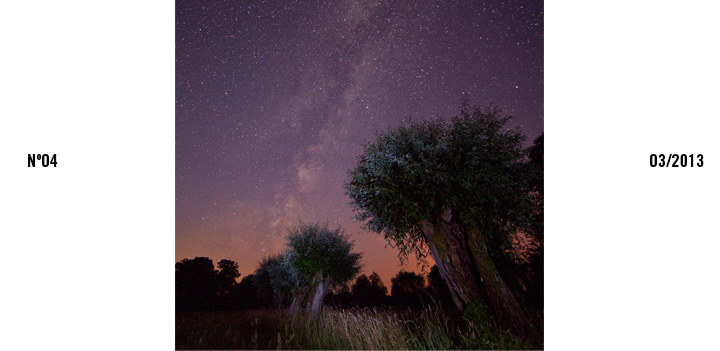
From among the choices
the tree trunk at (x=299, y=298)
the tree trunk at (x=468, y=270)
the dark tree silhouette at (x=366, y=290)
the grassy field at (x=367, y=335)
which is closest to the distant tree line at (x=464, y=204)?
the tree trunk at (x=468, y=270)

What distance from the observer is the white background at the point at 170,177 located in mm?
3402

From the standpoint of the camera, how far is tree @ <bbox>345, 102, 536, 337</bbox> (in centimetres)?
506

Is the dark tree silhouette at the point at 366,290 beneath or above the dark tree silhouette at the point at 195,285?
beneath

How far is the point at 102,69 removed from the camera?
3.99 m

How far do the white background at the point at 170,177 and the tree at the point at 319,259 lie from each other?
8196 millimetres

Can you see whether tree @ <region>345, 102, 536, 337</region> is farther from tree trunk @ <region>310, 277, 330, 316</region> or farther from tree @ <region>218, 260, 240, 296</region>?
tree trunk @ <region>310, 277, 330, 316</region>

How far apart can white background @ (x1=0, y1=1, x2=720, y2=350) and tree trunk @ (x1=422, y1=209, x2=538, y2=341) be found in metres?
0.70

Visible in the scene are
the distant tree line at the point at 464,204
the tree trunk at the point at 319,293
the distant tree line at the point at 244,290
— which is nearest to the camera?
the distant tree line at the point at 464,204

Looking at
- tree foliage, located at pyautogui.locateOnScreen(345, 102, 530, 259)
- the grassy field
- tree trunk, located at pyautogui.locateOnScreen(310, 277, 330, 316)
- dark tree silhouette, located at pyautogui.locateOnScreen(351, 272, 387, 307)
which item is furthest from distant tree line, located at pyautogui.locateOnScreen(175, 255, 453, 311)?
tree foliage, located at pyautogui.locateOnScreen(345, 102, 530, 259)

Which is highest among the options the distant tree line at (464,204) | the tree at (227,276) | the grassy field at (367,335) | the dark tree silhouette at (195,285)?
the distant tree line at (464,204)

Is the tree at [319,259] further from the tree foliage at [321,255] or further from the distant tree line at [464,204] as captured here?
the distant tree line at [464,204]
